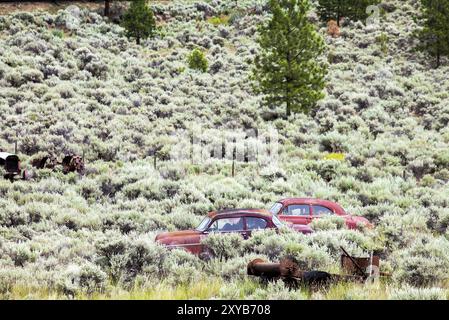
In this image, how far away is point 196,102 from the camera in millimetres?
33500

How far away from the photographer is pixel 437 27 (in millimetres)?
40594

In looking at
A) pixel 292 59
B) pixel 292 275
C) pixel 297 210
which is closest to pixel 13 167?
pixel 297 210

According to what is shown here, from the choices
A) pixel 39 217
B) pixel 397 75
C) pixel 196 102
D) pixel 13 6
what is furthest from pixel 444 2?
pixel 13 6

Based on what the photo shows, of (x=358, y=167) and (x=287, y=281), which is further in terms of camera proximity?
(x=358, y=167)

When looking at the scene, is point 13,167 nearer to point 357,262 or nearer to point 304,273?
point 304,273

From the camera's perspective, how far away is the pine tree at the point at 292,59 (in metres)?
30.9

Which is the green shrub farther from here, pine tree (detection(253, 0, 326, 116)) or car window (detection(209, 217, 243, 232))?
car window (detection(209, 217, 243, 232))

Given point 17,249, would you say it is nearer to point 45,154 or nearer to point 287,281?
point 287,281

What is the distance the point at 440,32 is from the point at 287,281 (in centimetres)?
3820

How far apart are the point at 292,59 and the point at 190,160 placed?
12.0 meters

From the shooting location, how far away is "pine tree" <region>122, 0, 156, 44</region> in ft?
155

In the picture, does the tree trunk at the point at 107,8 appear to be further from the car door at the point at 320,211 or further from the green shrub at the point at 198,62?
the car door at the point at 320,211

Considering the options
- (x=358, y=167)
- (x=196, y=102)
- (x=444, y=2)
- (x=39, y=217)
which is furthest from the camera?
(x=444, y=2)
